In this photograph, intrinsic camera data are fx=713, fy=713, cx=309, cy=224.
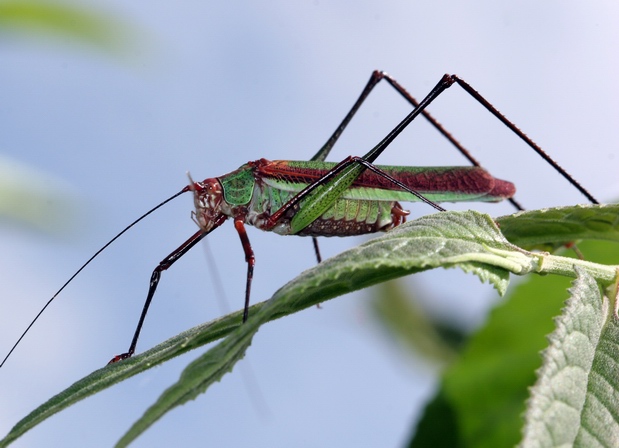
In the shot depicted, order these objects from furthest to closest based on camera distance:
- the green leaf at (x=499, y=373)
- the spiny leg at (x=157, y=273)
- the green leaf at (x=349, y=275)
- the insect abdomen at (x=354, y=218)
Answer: the insect abdomen at (x=354, y=218) → the spiny leg at (x=157, y=273) → the green leaf at (x=499, y=373) → the green leaf at (x=349, y=275)

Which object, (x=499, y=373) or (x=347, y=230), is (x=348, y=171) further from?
(x=499, y=373)

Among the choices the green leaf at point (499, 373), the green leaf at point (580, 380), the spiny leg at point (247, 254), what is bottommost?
the green leaf at point (580, 380)

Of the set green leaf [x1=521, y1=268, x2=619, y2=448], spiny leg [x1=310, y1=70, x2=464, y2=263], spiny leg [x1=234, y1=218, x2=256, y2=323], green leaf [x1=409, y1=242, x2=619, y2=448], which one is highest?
spiny leg [x1=310, y1=70, x2=464, y2=263]

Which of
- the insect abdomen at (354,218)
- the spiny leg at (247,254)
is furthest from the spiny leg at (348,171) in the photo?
the spiny leg at (247,254)

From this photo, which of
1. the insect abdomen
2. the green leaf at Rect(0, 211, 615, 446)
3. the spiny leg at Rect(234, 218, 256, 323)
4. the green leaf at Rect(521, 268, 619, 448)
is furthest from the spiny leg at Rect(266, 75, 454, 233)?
the green leaf at Rect(521, 268, 619, 448)

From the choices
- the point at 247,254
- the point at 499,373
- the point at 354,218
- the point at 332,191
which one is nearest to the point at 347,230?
the point at 354,218

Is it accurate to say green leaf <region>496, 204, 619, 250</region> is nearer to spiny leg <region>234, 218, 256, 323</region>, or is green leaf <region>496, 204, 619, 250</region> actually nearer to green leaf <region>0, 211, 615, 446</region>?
green leaf <region>0, 211, 615, 446</region>

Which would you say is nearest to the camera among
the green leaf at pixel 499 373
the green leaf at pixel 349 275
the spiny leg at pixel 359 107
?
the green leaf at pixel 349 275

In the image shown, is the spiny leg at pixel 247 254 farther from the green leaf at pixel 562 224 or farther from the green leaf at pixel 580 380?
the green leaf at pixel 580 380

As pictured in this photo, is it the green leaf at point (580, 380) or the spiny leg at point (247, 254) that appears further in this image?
the spiny leg at point (247, 254)

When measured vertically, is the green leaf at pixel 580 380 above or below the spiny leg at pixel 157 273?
below
